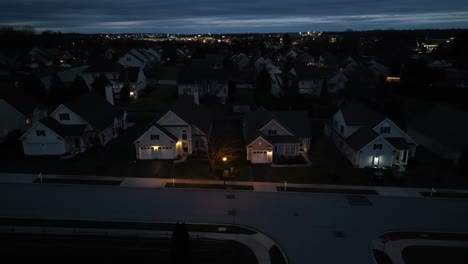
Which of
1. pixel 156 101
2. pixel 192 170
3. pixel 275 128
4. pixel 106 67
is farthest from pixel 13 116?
pixel 275 128

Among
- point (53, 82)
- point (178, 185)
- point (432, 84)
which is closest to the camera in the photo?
point (178, 185)

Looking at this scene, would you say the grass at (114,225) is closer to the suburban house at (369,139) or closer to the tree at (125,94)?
the suburban house at (369,139)

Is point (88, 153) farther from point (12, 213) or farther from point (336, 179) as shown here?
point (336, 179)

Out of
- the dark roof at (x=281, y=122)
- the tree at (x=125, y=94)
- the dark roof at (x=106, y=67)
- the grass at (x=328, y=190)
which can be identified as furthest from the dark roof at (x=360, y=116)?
the dark roof at (x=106, y=67)

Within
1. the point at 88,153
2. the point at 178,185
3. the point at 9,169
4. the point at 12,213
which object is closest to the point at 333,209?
the point at 178,185

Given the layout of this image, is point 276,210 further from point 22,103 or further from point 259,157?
point 22,103
